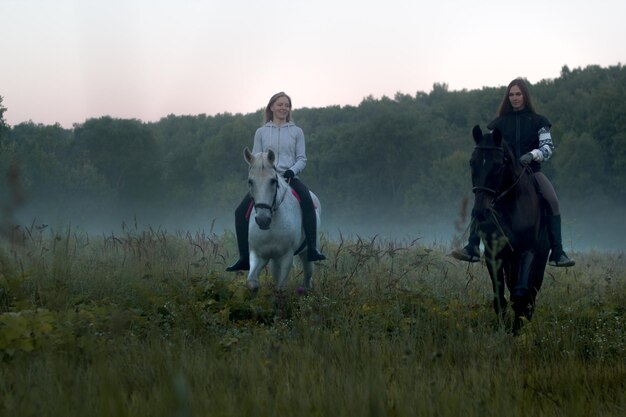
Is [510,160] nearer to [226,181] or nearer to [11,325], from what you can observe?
[11,325]

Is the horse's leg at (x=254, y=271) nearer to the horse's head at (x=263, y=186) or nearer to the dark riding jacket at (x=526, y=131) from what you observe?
the horse's head at (x=263, y=186)

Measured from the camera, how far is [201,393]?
12.7 ft

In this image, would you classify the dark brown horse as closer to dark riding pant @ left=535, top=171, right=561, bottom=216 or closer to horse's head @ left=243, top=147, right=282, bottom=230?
dark riding pant @ left=535, top=171, right=561, bottom=216

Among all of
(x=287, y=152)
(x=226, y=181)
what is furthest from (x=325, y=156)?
(x=287, y=152)

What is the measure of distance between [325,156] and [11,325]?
223 ft

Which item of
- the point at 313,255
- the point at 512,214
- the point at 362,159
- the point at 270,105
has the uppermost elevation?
the point at 270,105

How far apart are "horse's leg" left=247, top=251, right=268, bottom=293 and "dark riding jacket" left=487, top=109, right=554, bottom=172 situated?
321 cm

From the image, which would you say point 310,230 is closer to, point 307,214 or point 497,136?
point 307,214

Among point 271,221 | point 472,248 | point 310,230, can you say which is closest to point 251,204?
point 271,221

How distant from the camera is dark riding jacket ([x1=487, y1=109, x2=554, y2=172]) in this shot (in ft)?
28.0

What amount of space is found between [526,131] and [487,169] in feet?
4.68

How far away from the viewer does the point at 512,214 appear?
26.0ft

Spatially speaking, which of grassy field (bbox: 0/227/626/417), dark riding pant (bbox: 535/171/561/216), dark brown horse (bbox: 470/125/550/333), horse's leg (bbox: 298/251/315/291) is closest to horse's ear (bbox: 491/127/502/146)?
dark brown horse (bbox: 470/125/550/333)

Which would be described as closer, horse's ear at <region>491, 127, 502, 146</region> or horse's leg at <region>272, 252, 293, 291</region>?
horse's ear at <region>491, 127, 502, 146</region>
